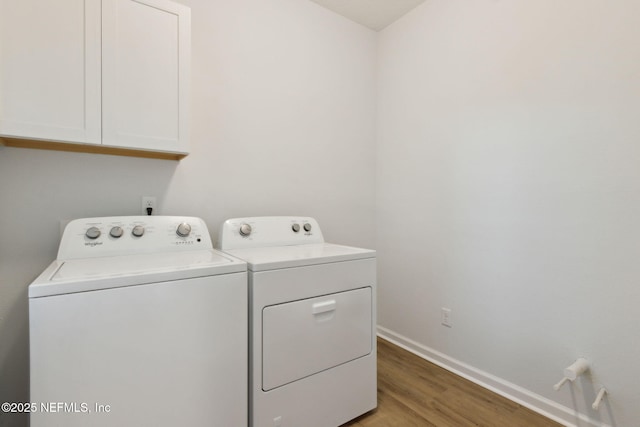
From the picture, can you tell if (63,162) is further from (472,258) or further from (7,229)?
(472,258)

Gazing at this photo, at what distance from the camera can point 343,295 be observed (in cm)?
144

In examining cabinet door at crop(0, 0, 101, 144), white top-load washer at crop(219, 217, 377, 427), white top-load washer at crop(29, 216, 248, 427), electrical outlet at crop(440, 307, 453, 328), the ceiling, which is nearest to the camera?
white top-load washer at crop(29, 216, 248, 427)

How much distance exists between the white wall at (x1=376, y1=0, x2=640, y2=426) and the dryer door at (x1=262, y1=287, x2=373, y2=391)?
78 cm

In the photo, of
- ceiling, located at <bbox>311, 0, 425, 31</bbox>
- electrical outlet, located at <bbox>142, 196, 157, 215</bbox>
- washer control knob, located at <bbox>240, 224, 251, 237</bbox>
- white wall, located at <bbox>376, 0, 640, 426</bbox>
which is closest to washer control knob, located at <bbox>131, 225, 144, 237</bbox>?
electrical outlet, located at <bbox>142, 196, 157, 215</bbox>

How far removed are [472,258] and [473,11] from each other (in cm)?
153

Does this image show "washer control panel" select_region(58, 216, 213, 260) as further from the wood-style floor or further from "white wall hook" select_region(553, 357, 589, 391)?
"white wall hook" select_region(553, 357, 589, 391)

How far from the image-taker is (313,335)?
134cm

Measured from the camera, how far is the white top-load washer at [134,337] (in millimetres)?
864

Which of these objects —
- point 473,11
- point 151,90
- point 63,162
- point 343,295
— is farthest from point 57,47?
point 473,11

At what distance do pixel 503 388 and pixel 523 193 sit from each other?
3.59 feet

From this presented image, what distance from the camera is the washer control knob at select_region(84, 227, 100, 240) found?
4.25 feet

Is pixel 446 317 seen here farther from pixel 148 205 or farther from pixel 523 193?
pixel 148 205

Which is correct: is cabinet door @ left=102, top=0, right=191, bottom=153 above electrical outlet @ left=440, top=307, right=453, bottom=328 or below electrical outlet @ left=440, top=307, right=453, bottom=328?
above

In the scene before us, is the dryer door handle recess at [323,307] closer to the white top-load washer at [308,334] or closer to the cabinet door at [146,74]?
the white top-load washer at [308,334]
